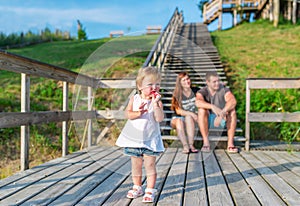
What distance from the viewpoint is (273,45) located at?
10.2m

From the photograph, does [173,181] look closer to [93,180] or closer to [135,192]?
[135,192]

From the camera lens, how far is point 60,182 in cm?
232

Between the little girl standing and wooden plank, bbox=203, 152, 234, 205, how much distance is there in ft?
1.33

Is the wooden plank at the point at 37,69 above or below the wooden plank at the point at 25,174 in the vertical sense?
above

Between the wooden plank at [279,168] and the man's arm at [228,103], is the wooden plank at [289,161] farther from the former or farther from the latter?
the man's arm at [228,103]

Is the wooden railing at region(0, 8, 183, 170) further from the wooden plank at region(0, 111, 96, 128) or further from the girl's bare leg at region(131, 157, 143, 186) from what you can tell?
the girl's bare leg at region(131, 157, 143, 186)

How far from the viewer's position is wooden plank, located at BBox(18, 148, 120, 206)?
76.2 inches

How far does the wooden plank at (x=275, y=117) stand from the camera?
3777 mm

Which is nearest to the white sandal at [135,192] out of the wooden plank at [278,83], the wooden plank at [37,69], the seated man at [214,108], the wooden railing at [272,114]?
the wooden plank at [37,69]

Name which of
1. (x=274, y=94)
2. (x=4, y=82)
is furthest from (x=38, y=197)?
(x=4, y=82)

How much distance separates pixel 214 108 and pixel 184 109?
1.15 feet

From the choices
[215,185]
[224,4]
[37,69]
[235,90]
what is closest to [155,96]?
[215,185]

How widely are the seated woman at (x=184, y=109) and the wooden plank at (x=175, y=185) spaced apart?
0.44 meters

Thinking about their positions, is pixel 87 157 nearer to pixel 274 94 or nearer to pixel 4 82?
pixel 274 94
